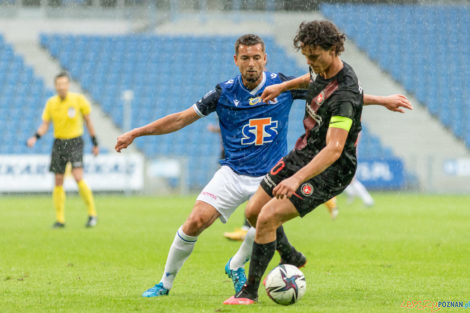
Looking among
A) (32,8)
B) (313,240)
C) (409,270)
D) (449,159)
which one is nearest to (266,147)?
(409,270)

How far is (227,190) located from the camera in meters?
6.27

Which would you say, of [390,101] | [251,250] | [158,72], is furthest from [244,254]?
[158,72]

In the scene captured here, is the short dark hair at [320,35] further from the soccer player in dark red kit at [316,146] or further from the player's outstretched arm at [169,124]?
the player's outstretched arm at [169,124]

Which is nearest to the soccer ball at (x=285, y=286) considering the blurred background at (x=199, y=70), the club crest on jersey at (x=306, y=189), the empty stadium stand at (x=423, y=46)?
the club crest on jersey at (x=306, y=189)

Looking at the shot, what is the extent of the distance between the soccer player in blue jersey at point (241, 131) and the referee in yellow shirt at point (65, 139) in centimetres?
636

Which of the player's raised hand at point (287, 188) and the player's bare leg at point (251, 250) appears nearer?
the player's raised hand at point (287, 188)

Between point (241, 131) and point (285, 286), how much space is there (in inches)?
58.7

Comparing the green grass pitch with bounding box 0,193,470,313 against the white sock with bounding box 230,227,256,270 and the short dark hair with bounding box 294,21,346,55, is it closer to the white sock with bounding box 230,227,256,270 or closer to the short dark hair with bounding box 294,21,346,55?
the white sock with bounding box 230,227,256,270

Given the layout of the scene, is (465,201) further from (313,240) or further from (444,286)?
(444,286)

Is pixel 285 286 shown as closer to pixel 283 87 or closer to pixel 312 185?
pixel 312 185

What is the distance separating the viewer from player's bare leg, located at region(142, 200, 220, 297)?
6.06 m

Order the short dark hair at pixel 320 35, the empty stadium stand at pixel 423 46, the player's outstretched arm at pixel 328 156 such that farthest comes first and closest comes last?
the empty stadium stand at pixel 423 46
the short dark hair at pixel 320 35
the player's outstretched arm at pixel 328 156

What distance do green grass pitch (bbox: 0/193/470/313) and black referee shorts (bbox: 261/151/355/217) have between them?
75 cm

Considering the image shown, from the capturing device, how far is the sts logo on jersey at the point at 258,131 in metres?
6.46
